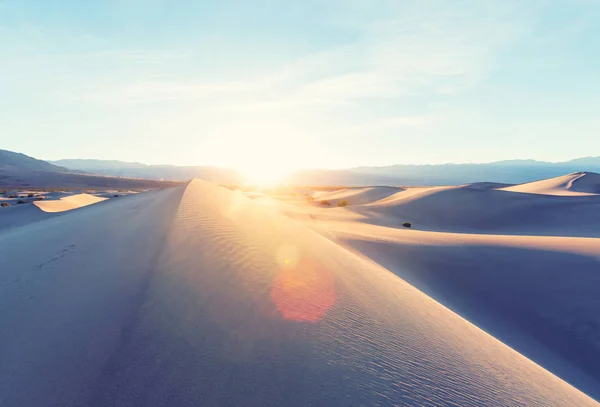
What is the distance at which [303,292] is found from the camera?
4090mm

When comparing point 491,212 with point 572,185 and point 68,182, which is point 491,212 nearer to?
point 572,185

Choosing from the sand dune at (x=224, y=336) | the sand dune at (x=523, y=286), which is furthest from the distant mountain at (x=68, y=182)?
the sand dune at (x=224, y=336)

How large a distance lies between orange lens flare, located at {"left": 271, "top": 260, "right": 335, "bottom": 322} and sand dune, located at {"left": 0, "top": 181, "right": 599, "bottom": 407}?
0.06ft

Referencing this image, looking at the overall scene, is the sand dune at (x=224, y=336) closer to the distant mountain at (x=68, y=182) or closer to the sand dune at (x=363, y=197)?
the sand dune at (x=363, y=197)

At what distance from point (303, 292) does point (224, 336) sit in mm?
1361

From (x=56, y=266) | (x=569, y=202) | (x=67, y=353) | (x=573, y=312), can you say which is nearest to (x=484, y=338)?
(x=573, y=312)

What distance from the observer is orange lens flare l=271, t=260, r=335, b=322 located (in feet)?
11.7

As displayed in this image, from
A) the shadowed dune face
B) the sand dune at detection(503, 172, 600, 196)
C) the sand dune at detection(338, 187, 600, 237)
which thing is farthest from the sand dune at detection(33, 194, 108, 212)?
the sand dune at detection(503, 172, 600, 196)

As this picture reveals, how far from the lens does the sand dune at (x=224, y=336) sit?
8.00 feet

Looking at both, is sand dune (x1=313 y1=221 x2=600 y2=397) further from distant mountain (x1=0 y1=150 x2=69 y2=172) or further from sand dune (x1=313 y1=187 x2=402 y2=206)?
distant mountain (x1=0 y1=150 x2=69 y2=172)

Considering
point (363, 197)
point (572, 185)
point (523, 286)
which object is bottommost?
point (363, 197)

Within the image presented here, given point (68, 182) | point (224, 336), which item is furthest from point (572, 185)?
point (68, 182)

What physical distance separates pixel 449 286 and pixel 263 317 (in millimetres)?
6954

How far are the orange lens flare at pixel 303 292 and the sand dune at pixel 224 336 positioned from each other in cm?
2
